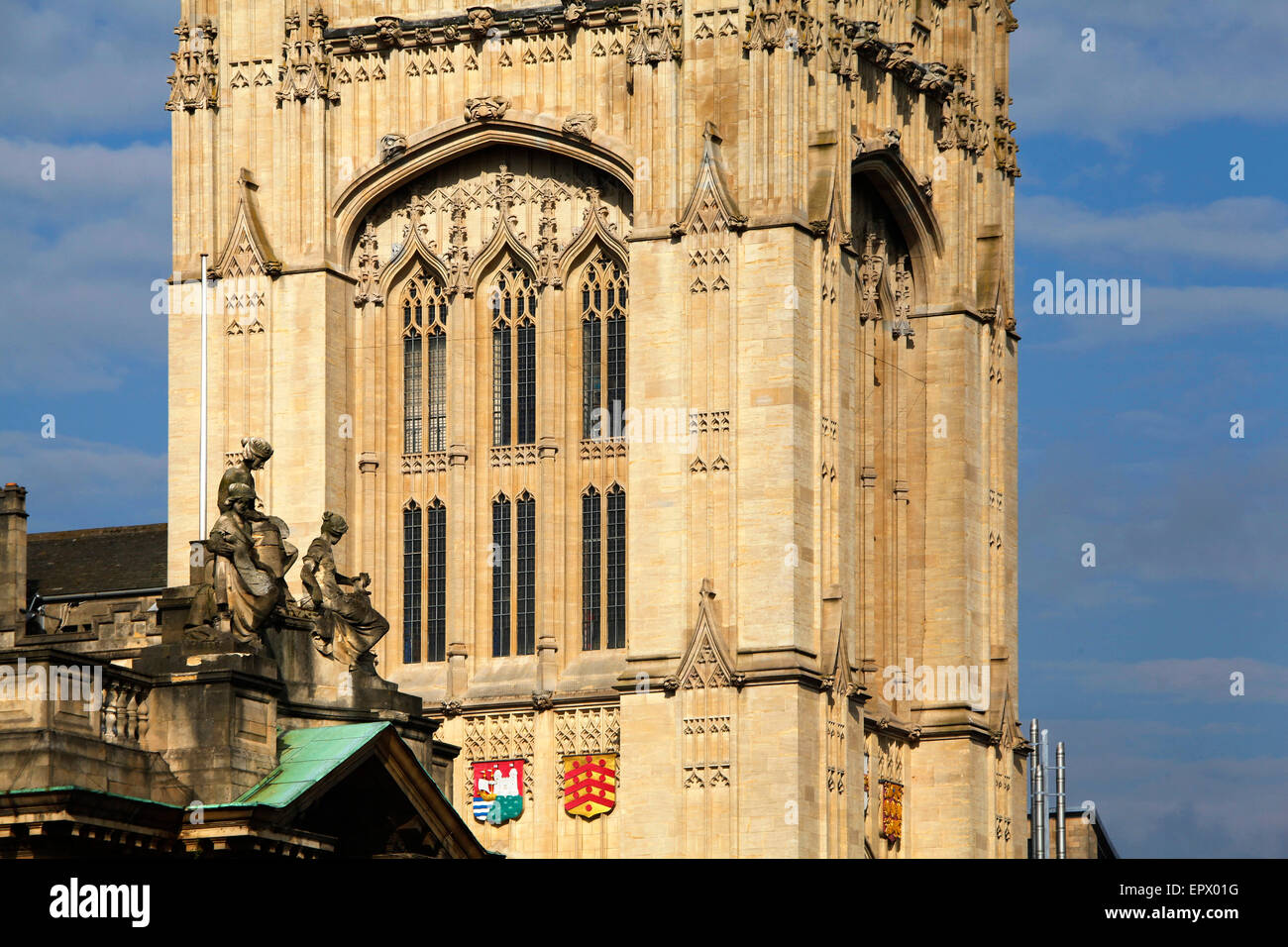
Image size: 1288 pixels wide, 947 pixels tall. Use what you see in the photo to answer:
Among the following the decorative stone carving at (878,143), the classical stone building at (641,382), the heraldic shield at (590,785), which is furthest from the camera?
the decorative stone carving at (878,143)

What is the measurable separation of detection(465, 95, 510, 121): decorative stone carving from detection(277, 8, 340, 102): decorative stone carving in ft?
9.99

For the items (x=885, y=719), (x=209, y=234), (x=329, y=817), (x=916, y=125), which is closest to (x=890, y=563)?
(x=885, y=719)

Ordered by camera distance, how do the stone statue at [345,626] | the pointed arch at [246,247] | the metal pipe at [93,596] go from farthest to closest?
1. the metal pipe at [93,596]
2. the pointed arch at [246,247]
3. the stone statue at [345,626]

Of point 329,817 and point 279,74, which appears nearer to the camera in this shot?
point 329,817

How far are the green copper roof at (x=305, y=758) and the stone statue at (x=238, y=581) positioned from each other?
127 centimetres

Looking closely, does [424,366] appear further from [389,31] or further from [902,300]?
[902,300]

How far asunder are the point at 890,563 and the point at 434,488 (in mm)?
9258

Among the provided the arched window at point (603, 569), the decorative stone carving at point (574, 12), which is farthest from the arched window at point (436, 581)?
the decorative stone carving at point (574, 12)

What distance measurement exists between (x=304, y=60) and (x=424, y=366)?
635cm

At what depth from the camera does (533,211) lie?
6894 centimetres

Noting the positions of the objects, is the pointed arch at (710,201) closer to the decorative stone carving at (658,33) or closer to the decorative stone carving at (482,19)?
the decorative stone carving at (658,33)

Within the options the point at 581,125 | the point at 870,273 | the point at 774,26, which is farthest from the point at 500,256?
the point at 774,26

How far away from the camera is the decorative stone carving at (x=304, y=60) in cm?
6900
